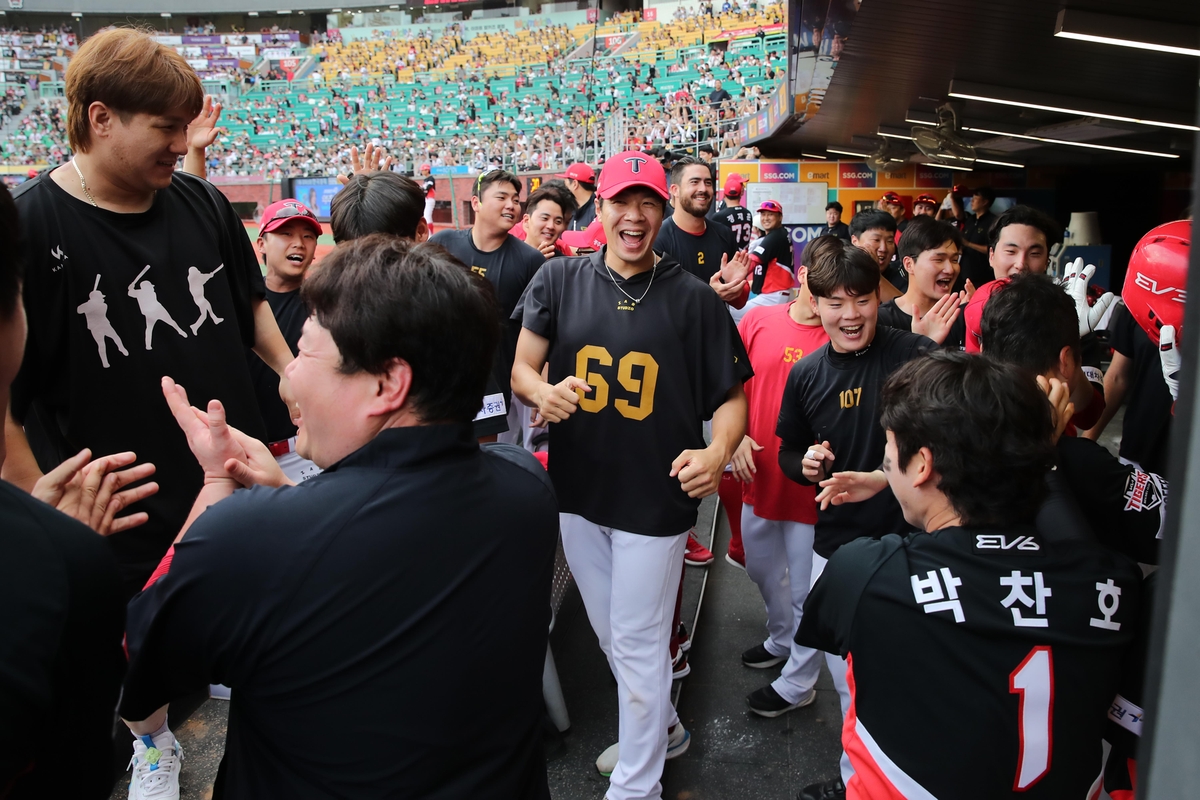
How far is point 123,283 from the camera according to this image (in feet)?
6.79

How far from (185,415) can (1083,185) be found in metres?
15.7

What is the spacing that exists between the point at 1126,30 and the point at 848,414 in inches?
117

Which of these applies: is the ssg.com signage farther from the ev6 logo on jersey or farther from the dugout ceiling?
the ev6 logo on jersey

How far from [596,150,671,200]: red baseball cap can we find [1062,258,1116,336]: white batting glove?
2.19 m

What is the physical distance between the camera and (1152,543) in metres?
1.96

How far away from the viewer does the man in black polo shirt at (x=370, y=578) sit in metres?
1.09

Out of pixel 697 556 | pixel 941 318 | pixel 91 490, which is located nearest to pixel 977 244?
pixel 697 556

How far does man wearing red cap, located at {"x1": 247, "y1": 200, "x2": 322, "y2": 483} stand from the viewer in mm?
3506

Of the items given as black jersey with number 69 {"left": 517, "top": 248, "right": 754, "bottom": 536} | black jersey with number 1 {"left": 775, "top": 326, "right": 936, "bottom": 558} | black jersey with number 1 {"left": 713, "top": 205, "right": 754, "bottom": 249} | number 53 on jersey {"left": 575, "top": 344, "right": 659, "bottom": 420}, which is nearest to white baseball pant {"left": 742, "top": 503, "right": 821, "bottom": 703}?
black jersey with number 1 {"left": 775, "top": 326, "right": 936, "bottom": 558}

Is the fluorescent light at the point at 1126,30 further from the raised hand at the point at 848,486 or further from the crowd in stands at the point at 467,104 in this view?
the crowd in stands at the point at 467,104

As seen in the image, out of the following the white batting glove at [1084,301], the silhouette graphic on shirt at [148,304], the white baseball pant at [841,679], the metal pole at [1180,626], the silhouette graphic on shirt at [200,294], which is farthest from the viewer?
the white batting glove at [1084,301]

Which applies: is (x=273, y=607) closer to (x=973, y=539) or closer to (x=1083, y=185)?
(x=973, y=539)

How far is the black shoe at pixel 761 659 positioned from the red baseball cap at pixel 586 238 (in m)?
3.35

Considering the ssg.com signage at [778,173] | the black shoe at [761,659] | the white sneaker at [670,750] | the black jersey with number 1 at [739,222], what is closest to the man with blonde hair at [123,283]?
the white sneaker at [670,750]
